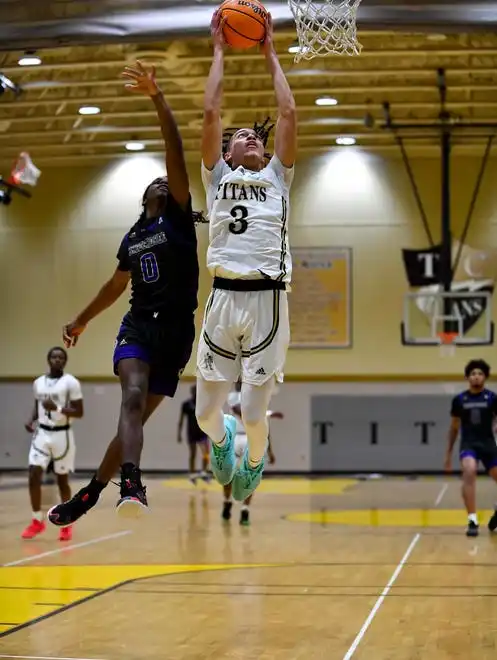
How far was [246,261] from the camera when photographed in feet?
21.2

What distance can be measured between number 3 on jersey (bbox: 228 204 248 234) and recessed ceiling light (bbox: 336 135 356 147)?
1885 cm

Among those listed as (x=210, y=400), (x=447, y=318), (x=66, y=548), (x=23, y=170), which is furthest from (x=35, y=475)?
(x=447, y=318)

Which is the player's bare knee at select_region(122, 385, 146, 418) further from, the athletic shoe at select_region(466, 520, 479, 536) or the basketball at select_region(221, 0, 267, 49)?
the athletic shoe at select_region(466, 520, 479, 536)

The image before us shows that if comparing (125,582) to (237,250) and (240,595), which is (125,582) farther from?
(237,250)

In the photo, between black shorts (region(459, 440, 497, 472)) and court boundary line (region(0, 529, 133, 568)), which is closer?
court boundary line (region(0, 529, 133, 568))

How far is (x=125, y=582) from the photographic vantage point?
10.2 m

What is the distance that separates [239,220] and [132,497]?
1779 millimetres

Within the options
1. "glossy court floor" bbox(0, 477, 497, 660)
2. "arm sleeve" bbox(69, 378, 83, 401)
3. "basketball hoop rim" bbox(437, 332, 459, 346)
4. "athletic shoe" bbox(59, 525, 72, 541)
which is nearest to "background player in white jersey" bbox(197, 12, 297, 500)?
"glossy court floor" bbox(0, 477, 497, 660)

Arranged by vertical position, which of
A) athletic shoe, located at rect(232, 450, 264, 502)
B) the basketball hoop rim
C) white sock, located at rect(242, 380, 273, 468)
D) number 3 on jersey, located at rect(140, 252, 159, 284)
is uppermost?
the basketball hoop rim

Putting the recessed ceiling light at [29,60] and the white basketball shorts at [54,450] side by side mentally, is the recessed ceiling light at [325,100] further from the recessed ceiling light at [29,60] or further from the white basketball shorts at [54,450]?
the white basketball shorts at [54,450]

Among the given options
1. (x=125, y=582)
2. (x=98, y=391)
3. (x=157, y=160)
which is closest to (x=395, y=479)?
(x=98, y=391)

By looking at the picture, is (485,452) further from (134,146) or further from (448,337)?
(134,146)

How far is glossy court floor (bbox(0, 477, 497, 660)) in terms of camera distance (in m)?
7.52

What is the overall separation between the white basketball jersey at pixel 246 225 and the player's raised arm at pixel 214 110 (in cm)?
8
